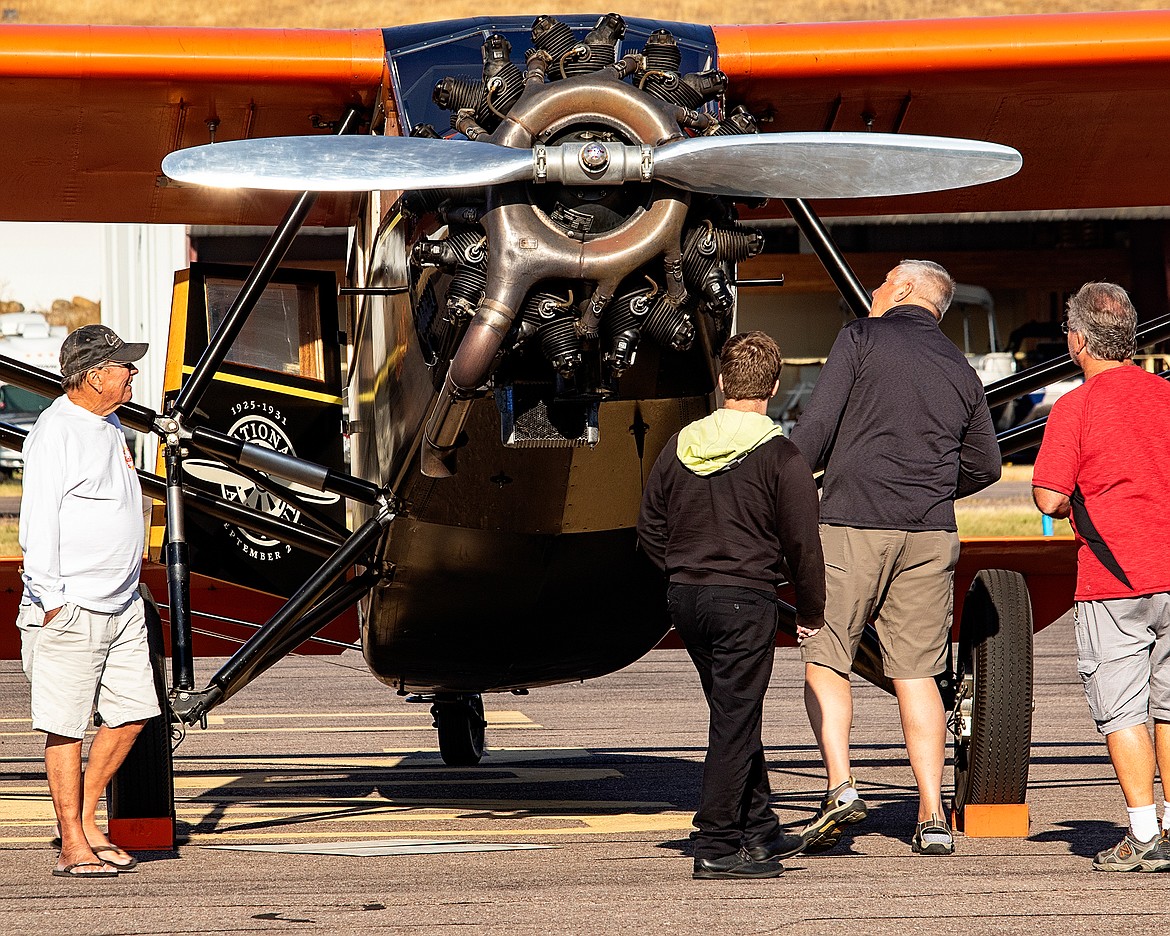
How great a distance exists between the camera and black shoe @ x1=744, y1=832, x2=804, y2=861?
5.07 m

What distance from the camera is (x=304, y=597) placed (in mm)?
6203

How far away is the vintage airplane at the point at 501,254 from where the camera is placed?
15.5ft

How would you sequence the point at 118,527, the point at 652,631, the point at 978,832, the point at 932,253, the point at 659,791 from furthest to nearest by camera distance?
the point at 932,253 < the point at 659,791 < the point at 652,631 < the point at 978,832 < the point at 118,527

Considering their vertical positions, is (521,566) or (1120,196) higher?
(1120,196)

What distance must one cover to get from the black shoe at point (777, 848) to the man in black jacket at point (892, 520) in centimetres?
7

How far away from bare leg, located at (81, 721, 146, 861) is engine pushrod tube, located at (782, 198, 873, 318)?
2.93 meters

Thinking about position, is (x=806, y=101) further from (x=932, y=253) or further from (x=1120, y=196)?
(x=932, y=253)

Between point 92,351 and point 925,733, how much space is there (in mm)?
2954

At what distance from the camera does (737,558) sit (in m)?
4.95

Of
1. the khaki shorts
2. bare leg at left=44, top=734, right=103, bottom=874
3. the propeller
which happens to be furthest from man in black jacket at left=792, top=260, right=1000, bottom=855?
bare leg at left=44, top=734, right=103, bottom=874

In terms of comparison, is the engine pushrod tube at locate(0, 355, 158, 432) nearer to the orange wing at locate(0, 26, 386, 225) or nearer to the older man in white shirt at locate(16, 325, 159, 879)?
the older man in white shirt at locate(16, 325, 159, 879)

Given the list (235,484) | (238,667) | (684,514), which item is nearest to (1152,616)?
(684,514)

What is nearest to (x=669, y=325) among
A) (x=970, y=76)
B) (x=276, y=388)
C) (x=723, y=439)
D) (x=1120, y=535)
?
(x=723, y=439)

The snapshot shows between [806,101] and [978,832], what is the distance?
3008 mm
